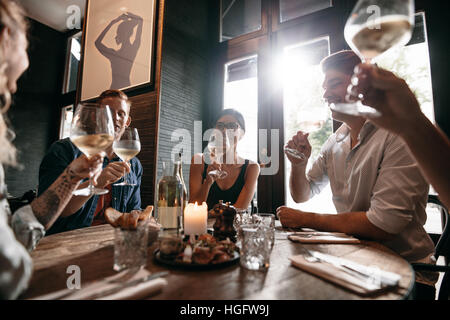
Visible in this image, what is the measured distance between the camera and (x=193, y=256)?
73 centimetres

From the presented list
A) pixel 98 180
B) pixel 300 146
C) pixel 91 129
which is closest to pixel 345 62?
pixel 300 146

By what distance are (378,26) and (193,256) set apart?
0.87 meters

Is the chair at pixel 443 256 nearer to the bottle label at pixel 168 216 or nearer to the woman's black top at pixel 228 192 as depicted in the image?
the bottle label at pixel 168 216

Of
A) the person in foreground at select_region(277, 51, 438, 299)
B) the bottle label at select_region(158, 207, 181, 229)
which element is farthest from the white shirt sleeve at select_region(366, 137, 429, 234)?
the bottle label at select_region(158, 207, 181, 229)

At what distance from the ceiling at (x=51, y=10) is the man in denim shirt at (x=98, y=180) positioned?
416 cm

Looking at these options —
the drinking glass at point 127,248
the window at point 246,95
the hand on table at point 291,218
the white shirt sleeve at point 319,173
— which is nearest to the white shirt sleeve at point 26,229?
the drinking glass at point 127,248

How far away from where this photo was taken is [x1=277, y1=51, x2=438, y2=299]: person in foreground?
1134mm

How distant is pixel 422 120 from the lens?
0.71 m

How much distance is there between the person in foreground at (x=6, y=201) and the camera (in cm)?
37

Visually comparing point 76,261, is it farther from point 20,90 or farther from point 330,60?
point 20,90

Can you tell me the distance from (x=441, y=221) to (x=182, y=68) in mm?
3279

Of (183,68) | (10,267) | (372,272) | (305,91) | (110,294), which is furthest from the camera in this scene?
(183,68)

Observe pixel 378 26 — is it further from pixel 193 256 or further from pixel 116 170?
pixel 116 170

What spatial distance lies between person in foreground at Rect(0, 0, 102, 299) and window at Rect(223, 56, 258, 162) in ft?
7.43
